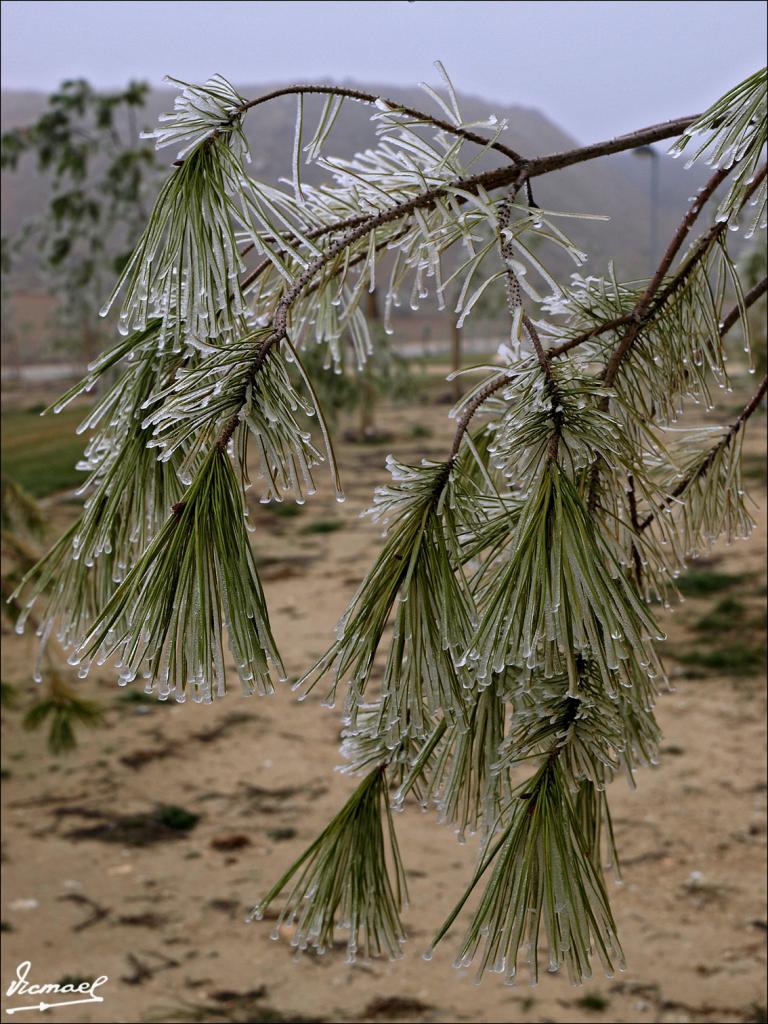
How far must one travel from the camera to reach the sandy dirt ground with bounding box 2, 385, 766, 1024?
267cm

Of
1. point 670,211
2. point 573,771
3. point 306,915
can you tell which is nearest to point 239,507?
point 573,771

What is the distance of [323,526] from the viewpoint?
→ 25.6 feet

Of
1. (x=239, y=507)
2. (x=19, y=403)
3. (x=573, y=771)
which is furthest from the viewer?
(x=19, y=403)

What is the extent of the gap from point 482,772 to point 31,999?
220cm

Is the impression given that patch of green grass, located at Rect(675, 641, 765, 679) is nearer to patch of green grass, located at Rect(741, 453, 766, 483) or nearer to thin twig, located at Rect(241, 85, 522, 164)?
patch of green grass, located at Rect(741, 453, 766, 483)

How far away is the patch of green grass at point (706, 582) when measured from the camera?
579cm

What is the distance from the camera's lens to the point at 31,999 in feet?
8.85

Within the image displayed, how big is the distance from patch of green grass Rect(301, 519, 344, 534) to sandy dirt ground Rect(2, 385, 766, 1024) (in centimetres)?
273

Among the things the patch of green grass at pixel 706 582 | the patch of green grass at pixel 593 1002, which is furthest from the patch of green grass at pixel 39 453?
the patch of green grass at pixel 593 1002

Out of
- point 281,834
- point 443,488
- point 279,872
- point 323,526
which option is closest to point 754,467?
point 323,526

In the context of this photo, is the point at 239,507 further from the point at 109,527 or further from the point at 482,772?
the point at 482,772

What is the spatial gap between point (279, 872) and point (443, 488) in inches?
104

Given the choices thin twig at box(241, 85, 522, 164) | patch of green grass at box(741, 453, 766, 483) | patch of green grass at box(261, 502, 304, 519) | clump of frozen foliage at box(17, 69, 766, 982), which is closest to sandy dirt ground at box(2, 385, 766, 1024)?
clump of frozen foliage at box(17, 69, 766, 982)

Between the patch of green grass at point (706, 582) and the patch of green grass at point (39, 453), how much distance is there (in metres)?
5.58
